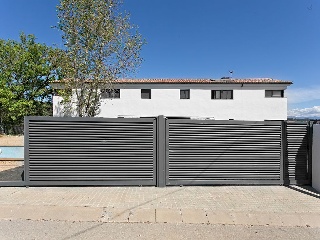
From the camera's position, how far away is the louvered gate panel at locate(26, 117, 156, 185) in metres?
6.34

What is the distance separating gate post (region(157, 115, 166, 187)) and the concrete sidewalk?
1.00ft

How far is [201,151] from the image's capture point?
263 inches

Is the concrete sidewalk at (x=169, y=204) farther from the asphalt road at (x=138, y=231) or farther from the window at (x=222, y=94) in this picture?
the window at (x=222, y=94)

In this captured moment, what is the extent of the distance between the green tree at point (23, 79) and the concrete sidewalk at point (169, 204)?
25.9m

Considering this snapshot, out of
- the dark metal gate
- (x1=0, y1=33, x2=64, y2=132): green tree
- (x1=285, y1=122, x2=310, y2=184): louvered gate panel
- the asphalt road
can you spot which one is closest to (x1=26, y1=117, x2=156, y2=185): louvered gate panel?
the dark metal gate

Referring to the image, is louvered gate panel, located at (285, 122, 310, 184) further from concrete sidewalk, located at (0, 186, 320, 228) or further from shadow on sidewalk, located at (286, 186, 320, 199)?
concrete sidewalk, located at (0, 186, 320, 228)

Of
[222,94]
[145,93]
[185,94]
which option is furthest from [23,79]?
[222,94]

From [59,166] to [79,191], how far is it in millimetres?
962

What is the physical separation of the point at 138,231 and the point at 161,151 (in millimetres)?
2772

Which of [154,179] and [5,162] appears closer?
[154,179]

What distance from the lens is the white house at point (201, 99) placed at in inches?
865

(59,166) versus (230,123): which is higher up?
(230,123)

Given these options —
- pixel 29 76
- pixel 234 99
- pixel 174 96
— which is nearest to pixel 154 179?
pixel 174 96

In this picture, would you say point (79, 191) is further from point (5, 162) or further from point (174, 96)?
point (174, 96)
